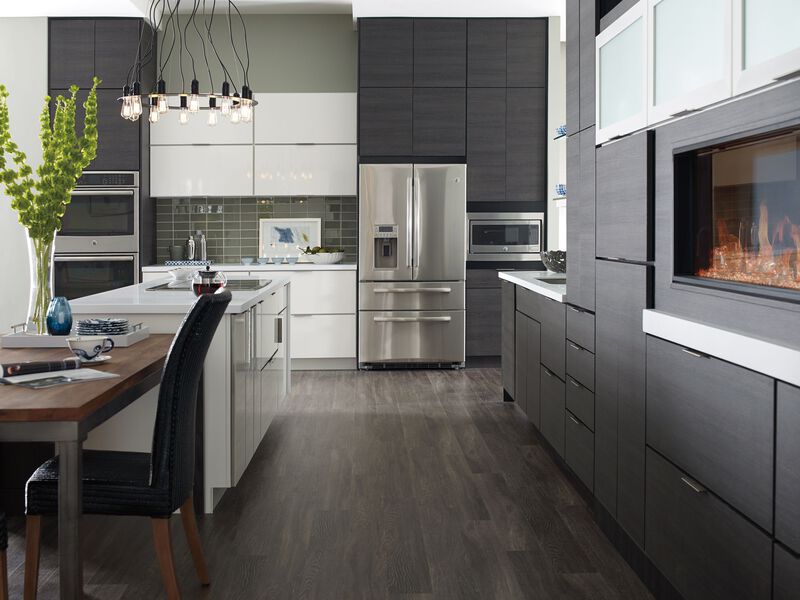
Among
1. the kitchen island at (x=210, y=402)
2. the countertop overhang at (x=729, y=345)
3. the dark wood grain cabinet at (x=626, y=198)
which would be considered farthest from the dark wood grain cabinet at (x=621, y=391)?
the kitchen island at (x=210, y=402)

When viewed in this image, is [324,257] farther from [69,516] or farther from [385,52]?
[69,516]

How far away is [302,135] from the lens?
681cm

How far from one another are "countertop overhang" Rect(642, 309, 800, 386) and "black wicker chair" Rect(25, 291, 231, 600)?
128cm

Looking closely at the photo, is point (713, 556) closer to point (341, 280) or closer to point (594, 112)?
point (594, 112)

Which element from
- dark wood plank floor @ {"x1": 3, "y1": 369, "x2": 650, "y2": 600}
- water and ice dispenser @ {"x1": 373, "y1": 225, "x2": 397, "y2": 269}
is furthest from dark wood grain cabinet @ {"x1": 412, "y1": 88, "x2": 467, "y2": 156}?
dark wood plank floor @ {"x1": 3, "y1": 369, "x2": 650, "y2": 600}

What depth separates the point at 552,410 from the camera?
3975 mm

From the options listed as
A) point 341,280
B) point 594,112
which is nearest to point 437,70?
point 341,280

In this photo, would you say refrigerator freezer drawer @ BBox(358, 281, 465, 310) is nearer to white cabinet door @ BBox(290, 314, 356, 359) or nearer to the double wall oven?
white cabinet door @ BBox(290, 314, 356, 359)

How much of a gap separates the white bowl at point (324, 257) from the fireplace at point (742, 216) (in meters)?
4.62

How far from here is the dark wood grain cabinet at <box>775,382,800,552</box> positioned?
163 cm

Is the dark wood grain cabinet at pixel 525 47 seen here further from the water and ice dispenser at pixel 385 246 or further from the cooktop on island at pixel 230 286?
the cooktop on island at pixel 230 286

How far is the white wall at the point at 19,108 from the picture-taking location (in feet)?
21.2

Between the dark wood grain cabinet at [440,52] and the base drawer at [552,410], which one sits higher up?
the dark wood grain cabinet at [440,52]

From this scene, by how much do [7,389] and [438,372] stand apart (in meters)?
4.71
